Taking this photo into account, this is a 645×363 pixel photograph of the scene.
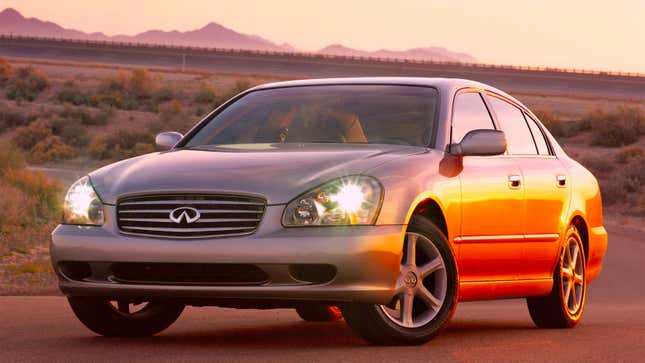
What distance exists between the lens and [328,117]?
8.83 m

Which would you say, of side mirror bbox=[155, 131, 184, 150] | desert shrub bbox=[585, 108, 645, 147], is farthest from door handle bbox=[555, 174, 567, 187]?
desert shrub bbox=[585, 108, 645, 147]

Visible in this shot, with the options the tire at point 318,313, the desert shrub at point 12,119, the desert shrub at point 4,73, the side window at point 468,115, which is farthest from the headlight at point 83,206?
the desert shrub at point 4,73

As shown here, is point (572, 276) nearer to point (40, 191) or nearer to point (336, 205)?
point (336, 205)

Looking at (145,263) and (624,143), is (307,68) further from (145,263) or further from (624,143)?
(145,263)

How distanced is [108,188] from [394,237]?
1.64 m

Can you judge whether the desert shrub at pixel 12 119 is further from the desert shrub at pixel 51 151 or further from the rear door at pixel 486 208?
the rear door at pixel 486 208

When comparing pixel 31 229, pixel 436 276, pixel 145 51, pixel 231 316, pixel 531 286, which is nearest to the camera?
pixel 436 276

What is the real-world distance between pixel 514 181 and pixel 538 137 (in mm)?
1248

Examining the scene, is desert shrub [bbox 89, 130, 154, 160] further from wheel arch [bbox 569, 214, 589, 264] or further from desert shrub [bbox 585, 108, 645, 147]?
wheel arch [bbox 569, 214, 589, 264]

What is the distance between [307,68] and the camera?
11331 cm

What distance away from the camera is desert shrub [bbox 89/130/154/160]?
48562 millimetres

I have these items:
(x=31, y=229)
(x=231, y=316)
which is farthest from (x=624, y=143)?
(x=231, y=316)

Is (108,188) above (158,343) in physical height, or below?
above

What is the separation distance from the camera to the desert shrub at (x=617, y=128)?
166ft
